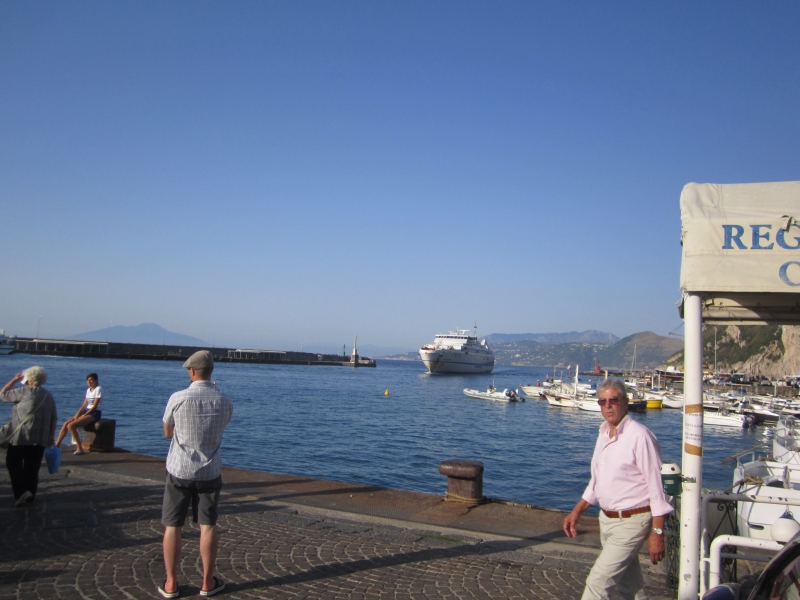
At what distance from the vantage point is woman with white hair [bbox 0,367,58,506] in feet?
22.5

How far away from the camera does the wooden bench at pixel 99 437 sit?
1074cm

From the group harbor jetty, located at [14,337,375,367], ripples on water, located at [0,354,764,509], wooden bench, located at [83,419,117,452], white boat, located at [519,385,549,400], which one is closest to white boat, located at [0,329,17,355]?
harbor jetty, located at [14,337,375,367]

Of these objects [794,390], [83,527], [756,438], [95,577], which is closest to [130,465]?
[83,527]

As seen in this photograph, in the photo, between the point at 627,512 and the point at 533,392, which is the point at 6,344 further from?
the point at 627,512

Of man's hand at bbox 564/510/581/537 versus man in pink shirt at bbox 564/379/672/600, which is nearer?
man in pink shirt at bbox 564/379/672/600

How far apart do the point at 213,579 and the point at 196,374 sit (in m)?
1.48

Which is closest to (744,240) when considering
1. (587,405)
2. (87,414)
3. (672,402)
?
(87,414)

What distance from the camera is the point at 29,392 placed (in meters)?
7.02

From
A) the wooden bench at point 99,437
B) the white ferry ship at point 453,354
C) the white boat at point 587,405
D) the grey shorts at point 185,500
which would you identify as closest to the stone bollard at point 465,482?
the grey shorts at point 185,500

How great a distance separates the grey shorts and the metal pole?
10.5 feet

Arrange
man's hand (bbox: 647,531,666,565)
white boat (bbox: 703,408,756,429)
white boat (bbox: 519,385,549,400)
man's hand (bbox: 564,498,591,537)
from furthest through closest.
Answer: white boat (bbox: 519,385,549,400), white boat (bbox: 703,408,756,429), man's hand (bbox: 564,498,591,537), man's hand (bbox: 647,531,666,565)

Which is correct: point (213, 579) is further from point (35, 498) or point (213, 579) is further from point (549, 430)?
point (549, 430)

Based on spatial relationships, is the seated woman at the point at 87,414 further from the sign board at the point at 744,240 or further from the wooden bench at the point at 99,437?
the sign board at the point at 744,240

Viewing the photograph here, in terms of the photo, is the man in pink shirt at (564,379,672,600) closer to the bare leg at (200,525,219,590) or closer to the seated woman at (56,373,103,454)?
the bare leg at (200,525,219,590)
